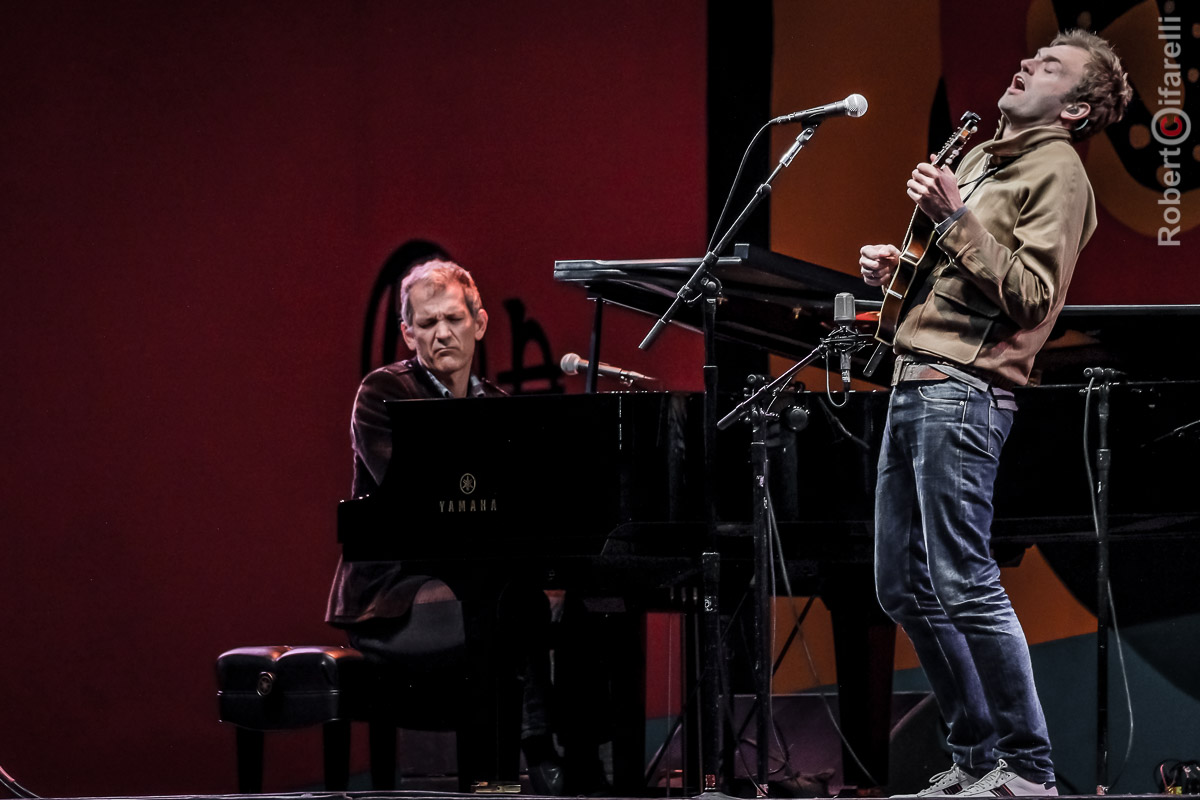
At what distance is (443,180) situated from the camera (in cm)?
491

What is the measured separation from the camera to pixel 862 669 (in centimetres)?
351

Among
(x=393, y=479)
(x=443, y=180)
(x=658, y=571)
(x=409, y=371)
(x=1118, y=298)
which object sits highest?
(x=443, y=180)

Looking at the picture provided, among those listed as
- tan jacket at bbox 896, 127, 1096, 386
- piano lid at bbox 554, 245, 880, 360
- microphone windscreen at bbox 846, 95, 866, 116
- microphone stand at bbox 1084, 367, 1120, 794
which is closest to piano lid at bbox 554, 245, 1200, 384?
piano lid at bbox 554, 245, 880, 360

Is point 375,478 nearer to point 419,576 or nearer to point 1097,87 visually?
point 419,576

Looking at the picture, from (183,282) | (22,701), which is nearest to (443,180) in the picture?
(183,282)

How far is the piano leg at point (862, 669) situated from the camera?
3496mm

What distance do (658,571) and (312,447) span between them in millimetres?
1814

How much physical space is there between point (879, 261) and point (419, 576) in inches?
63.2

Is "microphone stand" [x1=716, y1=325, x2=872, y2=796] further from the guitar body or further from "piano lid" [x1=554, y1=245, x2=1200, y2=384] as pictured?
"piano lid" [x1=554, y1=245, x2=1200, y2=384]

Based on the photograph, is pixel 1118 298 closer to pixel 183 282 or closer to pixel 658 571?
pixel 658 571

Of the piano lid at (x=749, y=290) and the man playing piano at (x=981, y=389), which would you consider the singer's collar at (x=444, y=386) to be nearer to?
the piano lid at (x=749, y=290)

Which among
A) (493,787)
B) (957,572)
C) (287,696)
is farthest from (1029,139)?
(287,696)

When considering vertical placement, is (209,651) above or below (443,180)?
below

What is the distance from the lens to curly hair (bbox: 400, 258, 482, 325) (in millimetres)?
3951
